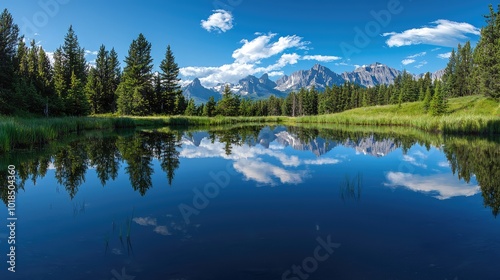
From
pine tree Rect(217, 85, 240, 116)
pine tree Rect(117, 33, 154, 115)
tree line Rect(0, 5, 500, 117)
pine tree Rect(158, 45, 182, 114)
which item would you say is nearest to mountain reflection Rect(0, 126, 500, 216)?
tree line Rect(0, 5, 500, 117)

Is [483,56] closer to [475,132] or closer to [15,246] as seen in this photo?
[475,132]

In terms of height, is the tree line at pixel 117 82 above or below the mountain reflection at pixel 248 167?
above

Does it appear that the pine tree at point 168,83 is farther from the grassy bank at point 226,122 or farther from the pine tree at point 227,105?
the pine tree at point 227,105

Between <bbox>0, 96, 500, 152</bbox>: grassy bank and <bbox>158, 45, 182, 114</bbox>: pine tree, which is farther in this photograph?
<bbox>158, 45, 182, 114</bbox>: pine tree

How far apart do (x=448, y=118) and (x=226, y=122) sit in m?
46.3

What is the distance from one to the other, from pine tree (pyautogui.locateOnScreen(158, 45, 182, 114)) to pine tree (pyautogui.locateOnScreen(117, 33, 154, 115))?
3750mm

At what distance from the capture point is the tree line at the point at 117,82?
40.1 metres

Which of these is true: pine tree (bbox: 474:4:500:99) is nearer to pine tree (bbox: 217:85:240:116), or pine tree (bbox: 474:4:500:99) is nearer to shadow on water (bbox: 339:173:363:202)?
shadow on water (bbox: 339:173:363:202)

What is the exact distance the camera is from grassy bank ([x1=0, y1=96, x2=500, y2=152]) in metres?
18.3

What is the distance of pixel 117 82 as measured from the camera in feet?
262

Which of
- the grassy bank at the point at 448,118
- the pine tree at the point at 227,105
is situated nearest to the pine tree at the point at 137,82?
the pine tree at the point at 227,105

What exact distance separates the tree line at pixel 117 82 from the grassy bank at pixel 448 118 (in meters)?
3.30

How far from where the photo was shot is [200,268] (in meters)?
4.77

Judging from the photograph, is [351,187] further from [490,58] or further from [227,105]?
[227,105]
